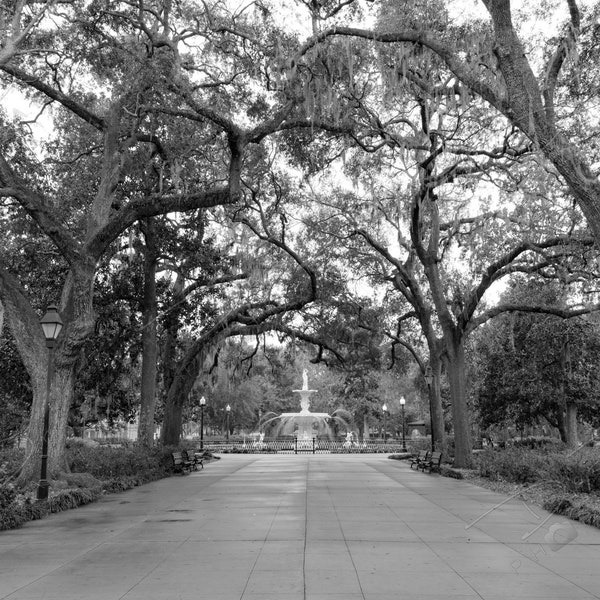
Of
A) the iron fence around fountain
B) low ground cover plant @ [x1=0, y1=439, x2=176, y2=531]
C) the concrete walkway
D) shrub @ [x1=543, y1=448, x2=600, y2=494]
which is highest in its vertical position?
shrub @ [x1=543, y1=448, x2=600, y2=494]

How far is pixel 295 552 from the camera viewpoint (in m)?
7.96

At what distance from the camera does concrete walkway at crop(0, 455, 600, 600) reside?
20.1 feet

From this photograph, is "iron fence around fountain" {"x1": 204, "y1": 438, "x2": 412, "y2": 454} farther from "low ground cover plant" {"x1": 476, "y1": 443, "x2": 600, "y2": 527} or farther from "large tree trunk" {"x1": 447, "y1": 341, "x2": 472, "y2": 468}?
"low ground cover plant" {"x1": 476, "y1": 443, "x2": 600, "y2": 527}

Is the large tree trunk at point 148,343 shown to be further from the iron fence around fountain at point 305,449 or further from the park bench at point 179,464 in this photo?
the iron fence around fountain at point 305,449

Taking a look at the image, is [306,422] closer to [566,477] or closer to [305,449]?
[305,449]

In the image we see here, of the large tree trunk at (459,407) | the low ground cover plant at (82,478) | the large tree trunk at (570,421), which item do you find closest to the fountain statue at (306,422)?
the large tree trunk at (570,421)

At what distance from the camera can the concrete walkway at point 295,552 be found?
6.12m

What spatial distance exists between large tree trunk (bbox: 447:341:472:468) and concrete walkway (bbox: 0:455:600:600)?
23.2 ft

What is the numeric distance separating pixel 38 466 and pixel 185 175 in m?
9.86

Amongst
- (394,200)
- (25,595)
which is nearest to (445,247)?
(394,200)

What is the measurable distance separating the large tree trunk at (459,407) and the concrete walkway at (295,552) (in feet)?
23.2

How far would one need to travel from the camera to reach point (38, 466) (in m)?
13.3

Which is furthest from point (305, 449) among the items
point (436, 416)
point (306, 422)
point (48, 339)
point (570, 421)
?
point (48, 339)

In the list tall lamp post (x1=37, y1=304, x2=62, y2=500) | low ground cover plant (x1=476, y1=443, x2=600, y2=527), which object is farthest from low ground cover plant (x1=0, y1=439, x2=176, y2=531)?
low ground cover plant (x1=476, y1=443, x2=600, y2=527)
